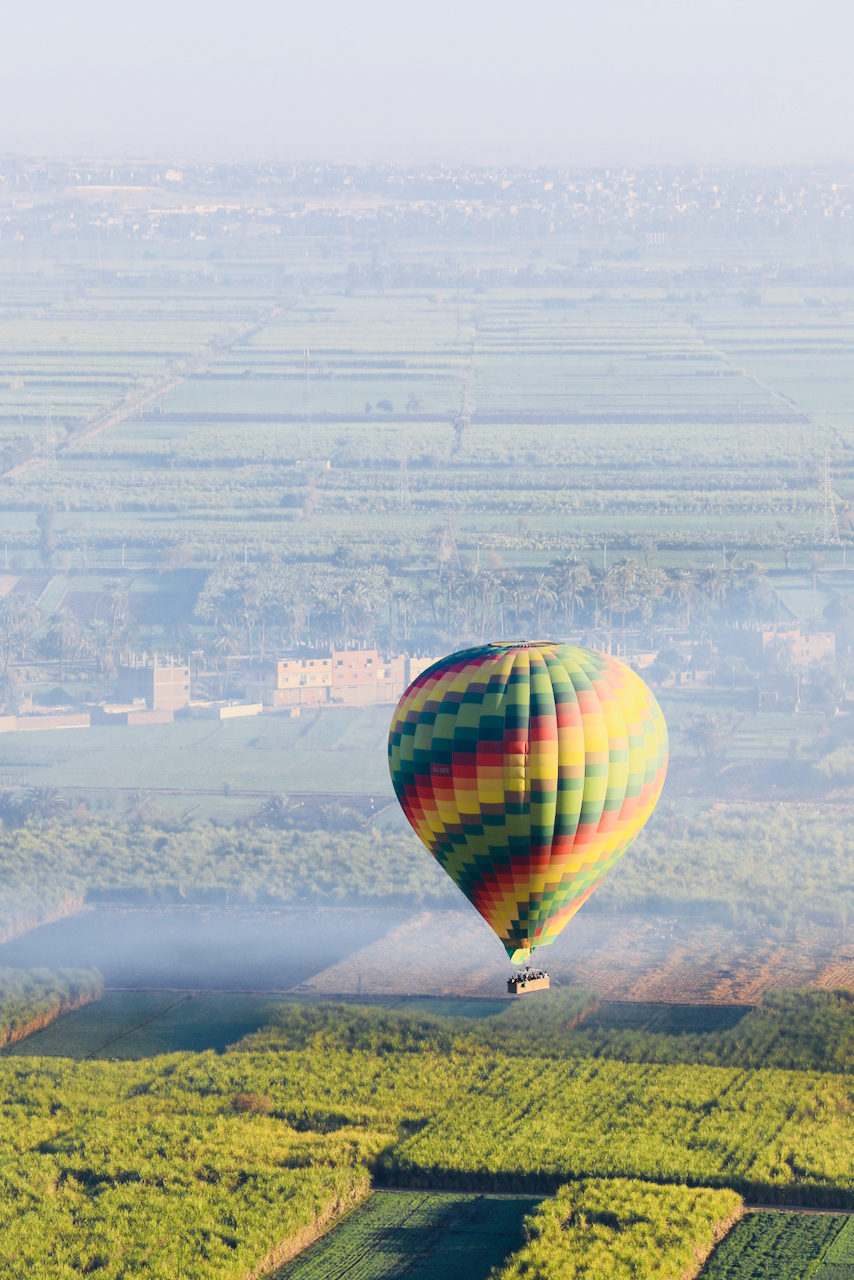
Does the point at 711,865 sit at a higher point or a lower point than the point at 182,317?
lower

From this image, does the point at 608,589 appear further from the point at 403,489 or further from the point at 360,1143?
the point at 360,1143

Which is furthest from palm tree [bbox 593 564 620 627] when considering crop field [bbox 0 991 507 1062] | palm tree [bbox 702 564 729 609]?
crop field [bbox 0 991 507 1062]

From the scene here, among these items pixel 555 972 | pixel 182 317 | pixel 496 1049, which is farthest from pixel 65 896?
pixel 182 317

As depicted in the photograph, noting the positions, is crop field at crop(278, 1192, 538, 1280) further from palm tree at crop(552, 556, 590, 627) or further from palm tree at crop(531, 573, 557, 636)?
palm tree at crop(552, 556, 590, 627)

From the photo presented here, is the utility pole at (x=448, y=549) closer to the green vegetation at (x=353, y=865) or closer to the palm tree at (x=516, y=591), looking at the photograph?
the palm tree at (x=516, y=591)

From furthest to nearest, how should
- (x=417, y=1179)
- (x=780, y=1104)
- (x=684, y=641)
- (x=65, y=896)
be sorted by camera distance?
1. (x=684, y=641)
2. (x=65, y=896)
3. (x=780, y=1104)
4. (x=417, y=1179)

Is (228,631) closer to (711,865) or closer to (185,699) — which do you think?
(185,699)

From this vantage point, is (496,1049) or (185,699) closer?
(496,1049)
